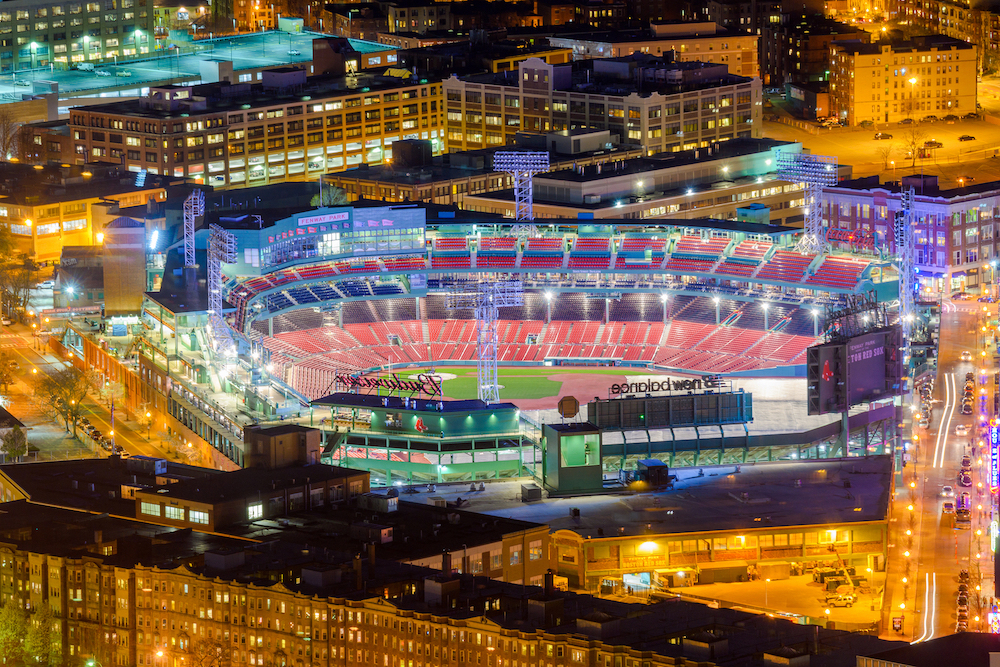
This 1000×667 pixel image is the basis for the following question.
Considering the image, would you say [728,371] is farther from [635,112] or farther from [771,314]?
[635,112]

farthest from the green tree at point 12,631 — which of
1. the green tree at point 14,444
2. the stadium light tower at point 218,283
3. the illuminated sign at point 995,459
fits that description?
the illuminated sign at point 995,459

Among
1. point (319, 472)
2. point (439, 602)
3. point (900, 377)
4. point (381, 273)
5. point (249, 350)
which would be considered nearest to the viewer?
point (439, 602)

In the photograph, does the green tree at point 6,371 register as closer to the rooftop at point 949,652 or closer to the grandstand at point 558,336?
the grandstand at point 558,336

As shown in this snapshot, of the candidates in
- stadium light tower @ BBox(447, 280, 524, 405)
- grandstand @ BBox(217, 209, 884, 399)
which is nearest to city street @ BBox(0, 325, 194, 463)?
grandstand @ BBox(217, 209, 884, 399)

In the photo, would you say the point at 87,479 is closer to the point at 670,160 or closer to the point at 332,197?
the point at 332,197

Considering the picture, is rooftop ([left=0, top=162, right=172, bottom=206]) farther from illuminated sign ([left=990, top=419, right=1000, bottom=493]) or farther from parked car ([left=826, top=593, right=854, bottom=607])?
parked car ([left=826, top=593, right=854, bottom=607])

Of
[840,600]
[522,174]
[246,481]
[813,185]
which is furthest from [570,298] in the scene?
[840,600]

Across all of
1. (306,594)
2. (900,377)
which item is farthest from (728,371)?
(306,594)
